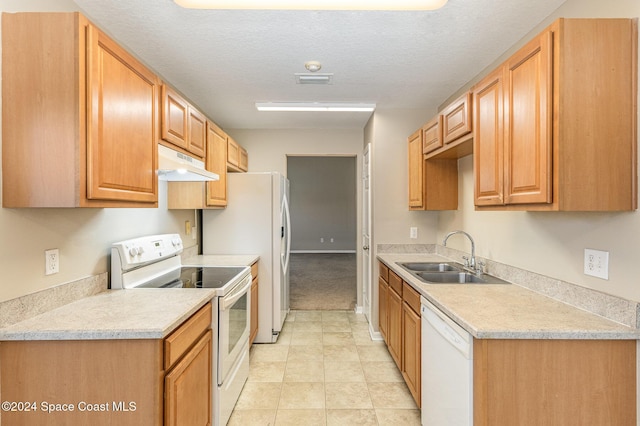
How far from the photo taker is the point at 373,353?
3.09 m

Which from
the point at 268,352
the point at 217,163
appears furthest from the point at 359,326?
the point at 217,163

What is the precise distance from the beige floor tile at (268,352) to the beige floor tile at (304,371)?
15 cm

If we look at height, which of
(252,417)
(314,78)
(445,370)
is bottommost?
(252,417)

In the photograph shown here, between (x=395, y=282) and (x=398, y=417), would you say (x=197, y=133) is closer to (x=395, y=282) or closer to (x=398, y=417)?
(x=395, y=282)

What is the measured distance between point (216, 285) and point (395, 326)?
4.83 feet

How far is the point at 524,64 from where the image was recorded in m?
1.51

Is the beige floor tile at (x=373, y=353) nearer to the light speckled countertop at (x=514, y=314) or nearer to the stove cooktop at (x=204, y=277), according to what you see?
the light speckled countertop at (x=514, y=314)

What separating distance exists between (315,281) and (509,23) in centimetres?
503

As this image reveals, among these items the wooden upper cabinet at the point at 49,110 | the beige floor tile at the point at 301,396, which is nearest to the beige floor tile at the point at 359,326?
the beige floor tile at the point at 301,396

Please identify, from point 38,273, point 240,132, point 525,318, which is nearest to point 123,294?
point 38,273

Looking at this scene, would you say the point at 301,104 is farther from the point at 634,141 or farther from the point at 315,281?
the point at 315,281

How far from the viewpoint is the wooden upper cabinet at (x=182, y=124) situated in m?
2.00

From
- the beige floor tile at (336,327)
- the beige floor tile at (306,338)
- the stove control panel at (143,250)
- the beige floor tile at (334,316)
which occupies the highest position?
the stove control panel at (143,250)

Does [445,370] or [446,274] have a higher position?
[446,274]
